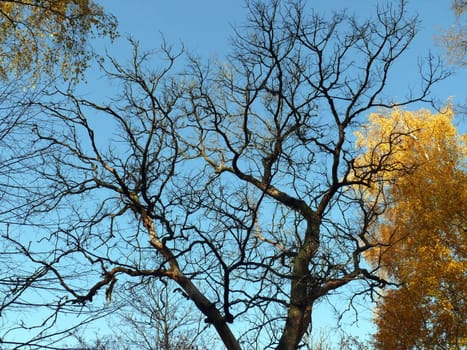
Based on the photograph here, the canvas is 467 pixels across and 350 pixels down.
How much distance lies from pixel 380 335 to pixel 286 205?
830 cm

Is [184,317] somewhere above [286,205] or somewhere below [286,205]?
above

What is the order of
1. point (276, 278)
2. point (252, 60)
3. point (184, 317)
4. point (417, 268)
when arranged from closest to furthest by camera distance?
1. point (276, 278)
2. point (252, 60)
3. point (417, 268)
4. point (184, 317)

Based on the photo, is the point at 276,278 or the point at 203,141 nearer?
the point at 276,278

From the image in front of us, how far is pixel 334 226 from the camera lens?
8.21 m

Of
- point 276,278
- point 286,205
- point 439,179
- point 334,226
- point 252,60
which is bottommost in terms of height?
point 276,278

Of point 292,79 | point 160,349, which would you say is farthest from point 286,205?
point 160,349

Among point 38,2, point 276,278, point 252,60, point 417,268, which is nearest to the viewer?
point 38,2

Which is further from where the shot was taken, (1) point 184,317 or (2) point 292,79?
(1) point 184,317

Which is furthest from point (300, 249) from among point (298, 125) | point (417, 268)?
point (417, 268)

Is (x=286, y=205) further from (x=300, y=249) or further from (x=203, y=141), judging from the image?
(x=203, y=141)

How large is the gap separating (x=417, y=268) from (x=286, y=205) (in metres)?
6.44

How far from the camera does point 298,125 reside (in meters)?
8.96

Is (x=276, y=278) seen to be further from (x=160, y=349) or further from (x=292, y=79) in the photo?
(x=160, y=349)

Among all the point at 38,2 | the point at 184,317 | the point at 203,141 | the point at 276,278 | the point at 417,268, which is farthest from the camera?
the point at 184,317
